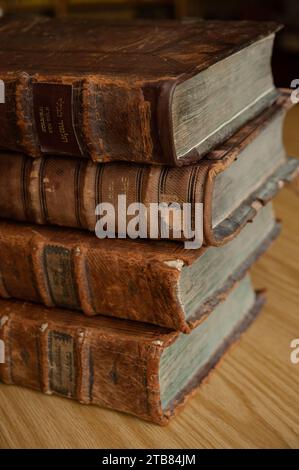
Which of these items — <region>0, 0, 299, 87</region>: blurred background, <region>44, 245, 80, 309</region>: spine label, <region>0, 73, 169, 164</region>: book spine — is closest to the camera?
<region>0, 73, 169, 164</region>: book spine

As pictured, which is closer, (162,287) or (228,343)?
(162,287)

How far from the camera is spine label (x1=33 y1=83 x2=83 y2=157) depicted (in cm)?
77

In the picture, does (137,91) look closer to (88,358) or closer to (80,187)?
(80,187)

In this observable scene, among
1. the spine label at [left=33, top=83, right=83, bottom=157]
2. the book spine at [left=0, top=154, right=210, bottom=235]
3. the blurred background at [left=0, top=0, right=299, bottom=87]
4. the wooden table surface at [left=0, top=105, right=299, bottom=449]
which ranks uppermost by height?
the spine label at [left=33, top=83, right=83, bottom=157]

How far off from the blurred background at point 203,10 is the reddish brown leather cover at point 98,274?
1.54 metres

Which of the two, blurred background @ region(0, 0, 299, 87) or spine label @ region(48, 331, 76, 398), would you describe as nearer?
spine label @ region(48, 331, 76, 398)

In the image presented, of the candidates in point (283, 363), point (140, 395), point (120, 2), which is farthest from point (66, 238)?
point (120, 2)

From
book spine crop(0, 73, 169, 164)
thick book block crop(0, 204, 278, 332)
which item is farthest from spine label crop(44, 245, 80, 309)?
book spine crop(0, 73, 169, 164)

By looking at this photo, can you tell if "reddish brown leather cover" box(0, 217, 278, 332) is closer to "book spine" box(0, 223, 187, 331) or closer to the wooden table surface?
"book spine" box(0, 223, 187, 331)

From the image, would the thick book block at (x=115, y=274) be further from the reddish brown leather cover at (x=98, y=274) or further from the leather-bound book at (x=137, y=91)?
the leather-bound book at (x=137, y=91)

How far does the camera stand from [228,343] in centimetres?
96

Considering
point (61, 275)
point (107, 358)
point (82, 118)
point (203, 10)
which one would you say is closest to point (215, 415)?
point (107, 358)

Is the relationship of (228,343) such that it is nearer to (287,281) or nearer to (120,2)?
(287,281)

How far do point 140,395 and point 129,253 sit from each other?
6.7 inches
